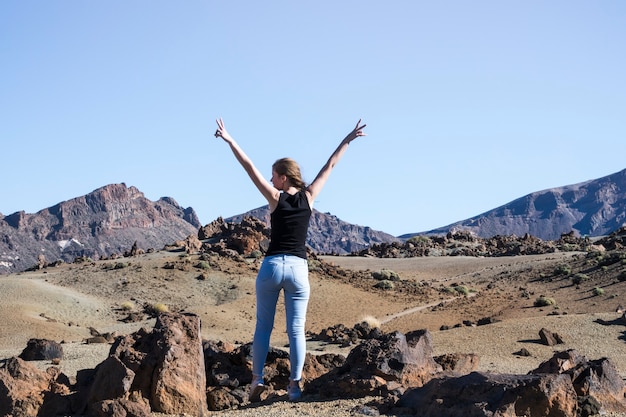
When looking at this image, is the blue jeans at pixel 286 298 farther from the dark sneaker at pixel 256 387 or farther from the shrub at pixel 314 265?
the shrub at pixel 314 265

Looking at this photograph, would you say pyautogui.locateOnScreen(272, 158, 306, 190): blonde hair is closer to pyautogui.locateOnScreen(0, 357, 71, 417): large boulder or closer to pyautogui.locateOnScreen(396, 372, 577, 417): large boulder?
pyautogui.locateOnScreen(396, 372, 577, 417): large boulder

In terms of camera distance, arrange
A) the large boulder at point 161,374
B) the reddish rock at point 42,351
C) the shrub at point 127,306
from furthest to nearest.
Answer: the shrub at point 127,306 < the reddish rock at point 42,351 < the large boulder at point 161,374

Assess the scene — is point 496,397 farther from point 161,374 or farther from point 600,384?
point 161,374

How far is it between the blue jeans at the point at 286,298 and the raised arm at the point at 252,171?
52cm

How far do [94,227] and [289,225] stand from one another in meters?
133

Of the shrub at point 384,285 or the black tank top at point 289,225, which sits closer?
the black tank top at point 289,225

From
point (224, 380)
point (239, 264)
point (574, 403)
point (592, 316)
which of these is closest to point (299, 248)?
point (574, 403)

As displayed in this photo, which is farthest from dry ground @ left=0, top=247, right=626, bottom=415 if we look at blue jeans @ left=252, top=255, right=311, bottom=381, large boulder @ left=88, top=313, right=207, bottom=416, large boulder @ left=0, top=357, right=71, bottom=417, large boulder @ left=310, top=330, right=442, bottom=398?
blue jeans @ left=252, top=255, right=311, bottom=381

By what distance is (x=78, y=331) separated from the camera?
2447 centimetres

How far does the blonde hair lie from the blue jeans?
0.69m

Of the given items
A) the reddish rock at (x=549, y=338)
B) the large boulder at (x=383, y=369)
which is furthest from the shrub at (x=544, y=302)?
the large boulder at (x=383, y=369)

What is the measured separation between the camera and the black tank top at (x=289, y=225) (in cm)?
668

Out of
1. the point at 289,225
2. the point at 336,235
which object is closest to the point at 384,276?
the point at 289,225

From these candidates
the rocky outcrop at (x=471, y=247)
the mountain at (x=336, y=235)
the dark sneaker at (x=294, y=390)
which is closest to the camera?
the dark sneaker at (x=294, y=390)
